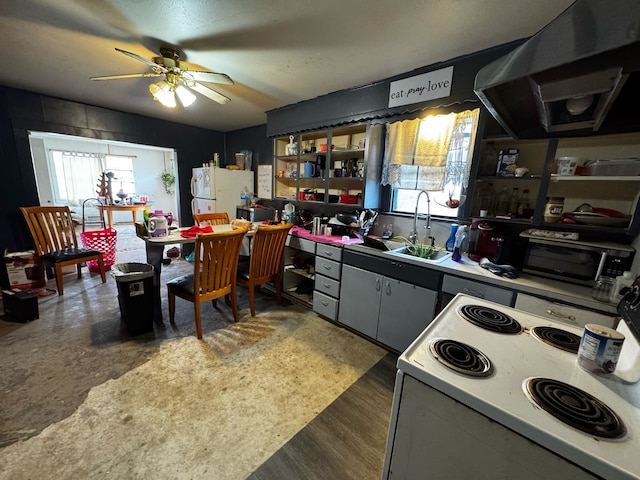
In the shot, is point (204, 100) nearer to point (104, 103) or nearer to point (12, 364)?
point (104, 103)

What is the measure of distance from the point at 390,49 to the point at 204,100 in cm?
232

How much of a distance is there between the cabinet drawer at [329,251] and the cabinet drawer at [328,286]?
0.75 ft

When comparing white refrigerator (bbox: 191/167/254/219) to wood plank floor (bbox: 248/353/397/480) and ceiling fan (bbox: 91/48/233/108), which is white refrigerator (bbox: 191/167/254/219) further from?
wood plank floor (bbox: 248/353/397/480)

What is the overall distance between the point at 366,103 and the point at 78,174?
8.30 m

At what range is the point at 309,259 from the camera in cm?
319

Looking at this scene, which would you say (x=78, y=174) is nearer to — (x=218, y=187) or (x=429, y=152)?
(x=218, y=187)

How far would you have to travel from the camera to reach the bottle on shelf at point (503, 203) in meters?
2.01

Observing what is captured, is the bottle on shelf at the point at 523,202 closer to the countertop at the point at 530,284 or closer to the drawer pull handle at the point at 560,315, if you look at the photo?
the countertop at the point at 530,284

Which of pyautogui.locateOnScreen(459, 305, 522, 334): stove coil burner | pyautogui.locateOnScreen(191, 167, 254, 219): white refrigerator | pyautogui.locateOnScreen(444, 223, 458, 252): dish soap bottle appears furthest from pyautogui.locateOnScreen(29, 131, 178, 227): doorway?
pyautogui.locateOnScreen(459, 305, 522, 334): stove coil burner

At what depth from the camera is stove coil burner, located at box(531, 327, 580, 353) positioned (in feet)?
2.94

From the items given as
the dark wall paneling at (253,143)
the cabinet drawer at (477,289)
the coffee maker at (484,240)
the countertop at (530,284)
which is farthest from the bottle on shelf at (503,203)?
the dark wall paneling at (253,143)

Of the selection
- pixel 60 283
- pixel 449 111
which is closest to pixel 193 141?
pixel 60 283

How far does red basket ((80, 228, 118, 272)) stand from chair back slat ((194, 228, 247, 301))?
7.74 ft

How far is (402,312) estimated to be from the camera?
2.04m
